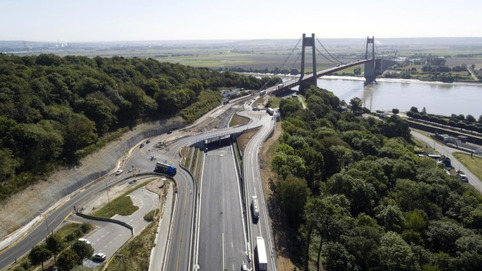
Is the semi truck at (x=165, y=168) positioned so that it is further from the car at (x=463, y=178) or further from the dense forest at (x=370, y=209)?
the car at (x=463, y=178)

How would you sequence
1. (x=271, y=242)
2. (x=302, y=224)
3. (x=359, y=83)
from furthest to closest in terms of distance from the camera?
(x=359, y=83) < (x=302, y=224) < (x=271, y=242)

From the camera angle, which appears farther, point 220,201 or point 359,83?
point 359,83

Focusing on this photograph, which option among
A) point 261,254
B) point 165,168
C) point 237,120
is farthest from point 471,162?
point 165,168

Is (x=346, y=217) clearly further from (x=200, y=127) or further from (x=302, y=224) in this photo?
(x=200, y=127)

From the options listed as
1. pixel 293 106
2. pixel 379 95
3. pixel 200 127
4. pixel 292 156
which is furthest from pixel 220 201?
pixel 379 95

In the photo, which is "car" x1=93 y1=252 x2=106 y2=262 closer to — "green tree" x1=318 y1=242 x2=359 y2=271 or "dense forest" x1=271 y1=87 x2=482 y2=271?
"dense forest" x1=271 y1=87 x2=482 y2=271
